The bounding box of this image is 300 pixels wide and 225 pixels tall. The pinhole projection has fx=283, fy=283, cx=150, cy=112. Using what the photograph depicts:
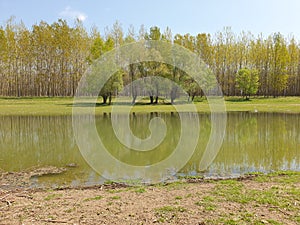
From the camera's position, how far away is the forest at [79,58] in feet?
175

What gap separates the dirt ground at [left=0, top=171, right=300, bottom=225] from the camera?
509 cm

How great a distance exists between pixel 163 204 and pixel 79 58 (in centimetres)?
5351

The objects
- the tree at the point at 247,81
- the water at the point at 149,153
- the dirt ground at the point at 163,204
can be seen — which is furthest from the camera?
the tree at the point at 247,81

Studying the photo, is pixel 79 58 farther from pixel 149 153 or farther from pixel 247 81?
pixel 149 153

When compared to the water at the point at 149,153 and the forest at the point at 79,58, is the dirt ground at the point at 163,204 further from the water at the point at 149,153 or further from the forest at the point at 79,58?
the forest at the point at 79,58

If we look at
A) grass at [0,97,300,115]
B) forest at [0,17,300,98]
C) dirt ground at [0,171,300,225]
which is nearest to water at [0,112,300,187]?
dirt ground at [0,171,300,225]

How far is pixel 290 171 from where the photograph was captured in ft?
28.5

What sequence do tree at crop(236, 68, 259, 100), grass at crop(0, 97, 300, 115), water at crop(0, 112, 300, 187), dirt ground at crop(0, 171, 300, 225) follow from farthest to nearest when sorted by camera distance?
tree at crop(236, 68, 259, 100) → grass at crop(0, 97, 300, 115) → water at crop(0, 112, 300, 187) → dirt ground at crop(0, 171, 300, 225)

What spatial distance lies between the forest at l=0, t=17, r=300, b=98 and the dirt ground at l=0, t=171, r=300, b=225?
130ft

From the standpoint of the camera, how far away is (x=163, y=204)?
5887 millimetres

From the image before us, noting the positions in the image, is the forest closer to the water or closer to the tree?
the tree

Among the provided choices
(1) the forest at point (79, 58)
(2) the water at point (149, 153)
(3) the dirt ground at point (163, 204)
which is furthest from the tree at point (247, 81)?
(3) the dirt ground at point (163, 204)

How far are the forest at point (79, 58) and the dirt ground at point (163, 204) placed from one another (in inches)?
1555

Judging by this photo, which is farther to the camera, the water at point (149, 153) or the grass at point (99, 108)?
the grass at point (99, 108)
